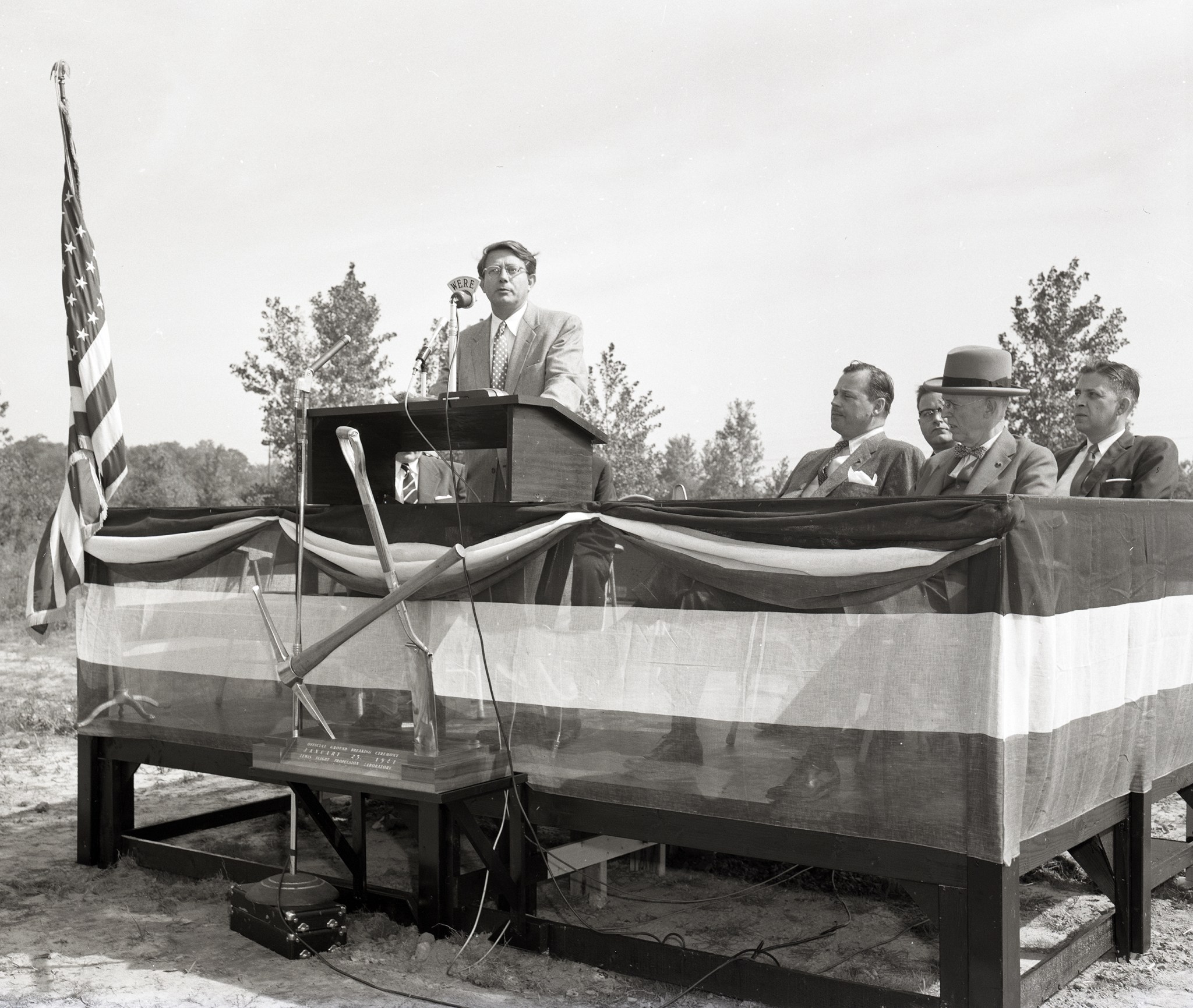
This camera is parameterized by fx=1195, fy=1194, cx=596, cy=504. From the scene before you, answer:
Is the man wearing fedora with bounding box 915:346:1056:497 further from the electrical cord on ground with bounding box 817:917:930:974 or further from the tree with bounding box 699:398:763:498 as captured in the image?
the tree with bounding box 699:398:763:498

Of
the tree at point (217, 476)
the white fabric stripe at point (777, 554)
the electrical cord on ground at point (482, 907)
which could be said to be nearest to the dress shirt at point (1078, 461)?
the white fabric stripe at point (777, 554)

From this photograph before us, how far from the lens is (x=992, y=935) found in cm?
334

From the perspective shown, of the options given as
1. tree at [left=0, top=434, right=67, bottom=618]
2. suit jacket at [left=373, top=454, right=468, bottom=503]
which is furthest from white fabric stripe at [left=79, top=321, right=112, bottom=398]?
tree at [left=0, top=434, right=67, bottom=618]

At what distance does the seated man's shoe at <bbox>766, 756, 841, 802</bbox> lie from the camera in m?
3.61

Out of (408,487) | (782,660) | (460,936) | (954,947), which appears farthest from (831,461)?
(408,487)

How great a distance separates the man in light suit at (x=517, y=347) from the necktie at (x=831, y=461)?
1.12 metres

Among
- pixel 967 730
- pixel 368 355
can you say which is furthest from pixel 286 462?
pixel 967 730

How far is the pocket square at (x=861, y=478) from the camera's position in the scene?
5117 millimetres

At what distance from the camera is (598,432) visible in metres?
4.66

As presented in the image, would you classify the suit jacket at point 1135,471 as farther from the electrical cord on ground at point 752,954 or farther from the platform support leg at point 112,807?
the platform support leg at point 112,807

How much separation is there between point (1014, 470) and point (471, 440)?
2.09 meters

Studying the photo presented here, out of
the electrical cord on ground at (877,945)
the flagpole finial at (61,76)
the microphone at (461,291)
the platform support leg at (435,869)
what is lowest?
the electrical cord on ground at (877,945)

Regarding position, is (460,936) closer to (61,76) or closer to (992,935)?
(992,935)

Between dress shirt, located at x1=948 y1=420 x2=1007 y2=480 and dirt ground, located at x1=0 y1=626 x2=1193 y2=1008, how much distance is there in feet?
5.82
